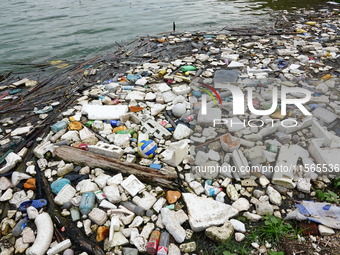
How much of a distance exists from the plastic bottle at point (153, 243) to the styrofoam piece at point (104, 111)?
7.65 ft

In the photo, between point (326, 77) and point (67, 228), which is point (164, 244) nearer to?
point (67, 228)

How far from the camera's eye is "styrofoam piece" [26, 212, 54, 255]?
2.31 meters

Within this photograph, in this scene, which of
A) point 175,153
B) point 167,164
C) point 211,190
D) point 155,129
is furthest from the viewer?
point 155,129

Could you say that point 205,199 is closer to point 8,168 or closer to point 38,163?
point 38,163

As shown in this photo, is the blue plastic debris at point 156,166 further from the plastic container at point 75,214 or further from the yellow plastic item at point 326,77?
the yellow plastic item at point 326,77

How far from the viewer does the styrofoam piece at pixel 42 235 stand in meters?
2.31

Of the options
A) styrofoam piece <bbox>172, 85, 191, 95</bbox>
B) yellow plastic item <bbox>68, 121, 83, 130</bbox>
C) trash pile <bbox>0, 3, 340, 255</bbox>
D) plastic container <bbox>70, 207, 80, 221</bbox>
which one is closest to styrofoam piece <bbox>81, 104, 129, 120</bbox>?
trash pile <bbox>0, 3, 340, 255</bbox>

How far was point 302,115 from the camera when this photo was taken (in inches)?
149

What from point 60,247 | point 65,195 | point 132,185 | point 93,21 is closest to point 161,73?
point 132,185

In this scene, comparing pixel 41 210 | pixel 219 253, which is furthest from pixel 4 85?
pixel 219 253

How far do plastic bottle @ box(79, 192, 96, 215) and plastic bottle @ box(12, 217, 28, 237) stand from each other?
610 mm

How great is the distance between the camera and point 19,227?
2557 mm

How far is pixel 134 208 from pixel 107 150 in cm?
103

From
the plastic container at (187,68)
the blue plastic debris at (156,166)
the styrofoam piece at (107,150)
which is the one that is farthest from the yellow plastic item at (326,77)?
the styrofoam piece at (107,150)
